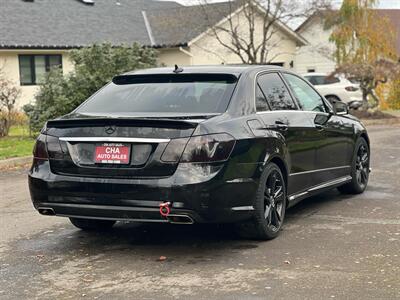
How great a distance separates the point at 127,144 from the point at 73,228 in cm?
186

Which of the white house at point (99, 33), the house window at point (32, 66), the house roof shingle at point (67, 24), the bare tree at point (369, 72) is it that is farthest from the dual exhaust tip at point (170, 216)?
the house window at point (32, 66)

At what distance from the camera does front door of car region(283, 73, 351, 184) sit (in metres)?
6.95

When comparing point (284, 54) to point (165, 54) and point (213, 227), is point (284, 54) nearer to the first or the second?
point (165, 54)

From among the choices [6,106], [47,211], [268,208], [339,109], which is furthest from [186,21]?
[47,211]

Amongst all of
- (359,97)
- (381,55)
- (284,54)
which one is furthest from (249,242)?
(284,54)

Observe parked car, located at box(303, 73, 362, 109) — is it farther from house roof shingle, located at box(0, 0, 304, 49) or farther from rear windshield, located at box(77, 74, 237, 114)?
rear windshield, located at box(77, 74, 237, 114)

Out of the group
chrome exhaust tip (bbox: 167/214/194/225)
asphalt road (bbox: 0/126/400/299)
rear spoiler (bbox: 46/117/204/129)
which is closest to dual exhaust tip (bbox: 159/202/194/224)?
chrome exhaust tip (bbox: 167/214/194/225)

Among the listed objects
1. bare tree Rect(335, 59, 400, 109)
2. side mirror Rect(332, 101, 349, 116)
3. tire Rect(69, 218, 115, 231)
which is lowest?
tire Rect(69, 218, 115, 231)

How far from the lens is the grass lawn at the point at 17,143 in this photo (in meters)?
12.4

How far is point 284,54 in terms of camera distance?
105ft

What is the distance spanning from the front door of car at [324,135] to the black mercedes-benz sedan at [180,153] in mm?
291

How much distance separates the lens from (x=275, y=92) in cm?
647

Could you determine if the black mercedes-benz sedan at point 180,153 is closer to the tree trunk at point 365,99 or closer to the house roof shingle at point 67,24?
the tree trunk at point 365,99

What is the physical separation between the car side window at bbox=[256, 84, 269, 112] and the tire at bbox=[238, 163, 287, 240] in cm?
55
